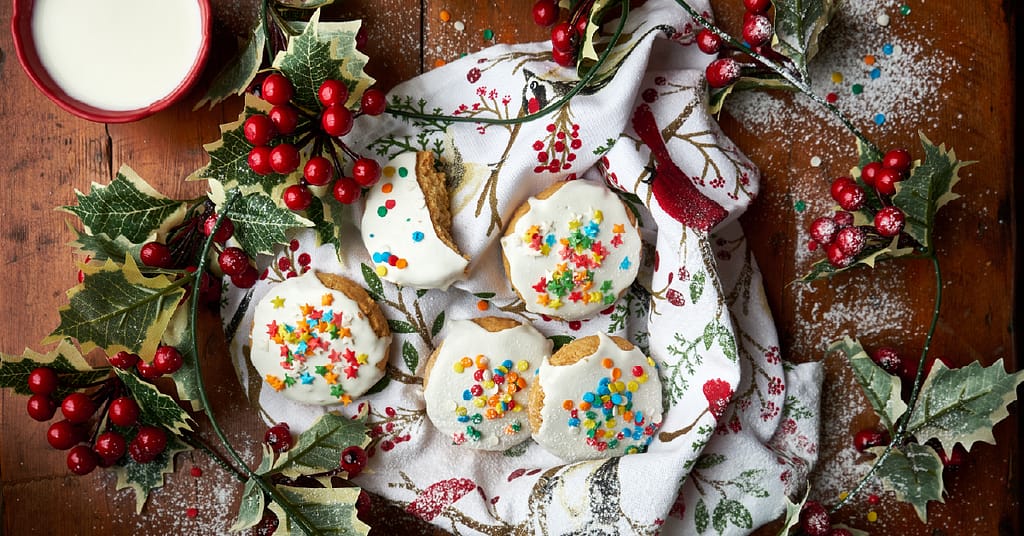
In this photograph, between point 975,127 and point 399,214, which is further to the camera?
point 975,127

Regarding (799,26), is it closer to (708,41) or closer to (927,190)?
(708,41)

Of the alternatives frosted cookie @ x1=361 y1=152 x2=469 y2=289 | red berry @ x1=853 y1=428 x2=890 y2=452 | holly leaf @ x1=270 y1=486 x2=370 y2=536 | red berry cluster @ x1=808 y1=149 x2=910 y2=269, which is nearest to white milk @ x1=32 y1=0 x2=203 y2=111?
frosted cookie @ x1=361 y1=152 x2=469 y2=289

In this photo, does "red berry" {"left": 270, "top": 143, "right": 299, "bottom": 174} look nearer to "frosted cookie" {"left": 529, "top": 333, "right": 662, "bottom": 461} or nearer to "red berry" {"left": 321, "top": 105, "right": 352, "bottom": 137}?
"red berry" {"left": 321, "top": 105, "right": 352, "bottom": 137}

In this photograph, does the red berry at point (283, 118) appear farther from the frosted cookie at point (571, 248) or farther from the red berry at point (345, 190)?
the frosted cookie at point (571, 248)

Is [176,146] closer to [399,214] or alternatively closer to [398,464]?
[399,214]

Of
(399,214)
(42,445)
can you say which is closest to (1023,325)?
(399,214)

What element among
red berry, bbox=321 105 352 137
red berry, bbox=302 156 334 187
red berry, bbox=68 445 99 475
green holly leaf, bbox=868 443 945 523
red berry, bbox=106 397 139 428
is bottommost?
green holly leaf, bbox=868 443 945 523
